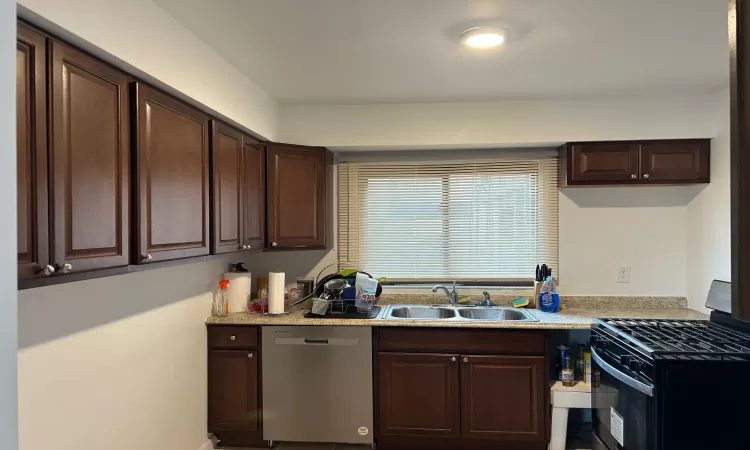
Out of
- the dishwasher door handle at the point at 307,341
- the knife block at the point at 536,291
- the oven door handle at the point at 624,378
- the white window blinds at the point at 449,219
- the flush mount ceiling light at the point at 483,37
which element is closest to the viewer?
the flush mount ceiling light at the point at 483,37

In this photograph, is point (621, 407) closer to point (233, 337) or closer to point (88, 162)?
point (233, 337)

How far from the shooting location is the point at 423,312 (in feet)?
11.6

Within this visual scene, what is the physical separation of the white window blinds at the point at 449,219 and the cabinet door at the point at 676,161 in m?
0.61

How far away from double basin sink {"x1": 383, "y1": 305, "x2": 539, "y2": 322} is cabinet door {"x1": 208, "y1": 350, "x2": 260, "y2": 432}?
36.8 inches

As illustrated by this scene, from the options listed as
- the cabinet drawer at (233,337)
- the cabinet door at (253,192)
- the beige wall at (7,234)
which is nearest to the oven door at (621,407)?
the cabinet drawer at (233,337)

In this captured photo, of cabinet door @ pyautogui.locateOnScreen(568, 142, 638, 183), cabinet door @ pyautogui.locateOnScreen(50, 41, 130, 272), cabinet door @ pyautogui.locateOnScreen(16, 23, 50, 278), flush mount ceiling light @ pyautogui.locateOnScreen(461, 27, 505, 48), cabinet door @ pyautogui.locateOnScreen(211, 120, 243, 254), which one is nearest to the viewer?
cabinet door @ pyautogui.locateOnScreen(16, 23, 50, 278)

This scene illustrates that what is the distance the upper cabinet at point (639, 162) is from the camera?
10.6 ft

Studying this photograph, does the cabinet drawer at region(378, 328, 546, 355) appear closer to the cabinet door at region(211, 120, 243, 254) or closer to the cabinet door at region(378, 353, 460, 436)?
the cabinet door at region(378, 353, 460, 436)

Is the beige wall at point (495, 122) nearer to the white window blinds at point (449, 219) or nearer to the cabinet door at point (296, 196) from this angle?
the cabinet door at point (296, 196)

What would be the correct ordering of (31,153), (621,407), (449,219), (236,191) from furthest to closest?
(449,219) < (236,191) < (621,407) < (31,153)

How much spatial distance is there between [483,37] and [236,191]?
1.55 meters

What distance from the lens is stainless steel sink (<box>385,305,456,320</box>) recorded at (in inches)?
137

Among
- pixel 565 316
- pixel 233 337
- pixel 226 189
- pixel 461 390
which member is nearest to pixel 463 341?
pixel 461 390

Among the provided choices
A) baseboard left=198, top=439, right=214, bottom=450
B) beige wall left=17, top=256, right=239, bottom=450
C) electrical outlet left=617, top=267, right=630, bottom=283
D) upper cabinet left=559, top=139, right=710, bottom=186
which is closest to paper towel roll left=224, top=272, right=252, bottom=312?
beige wall left=17, top=256, right=239, bottom=450
